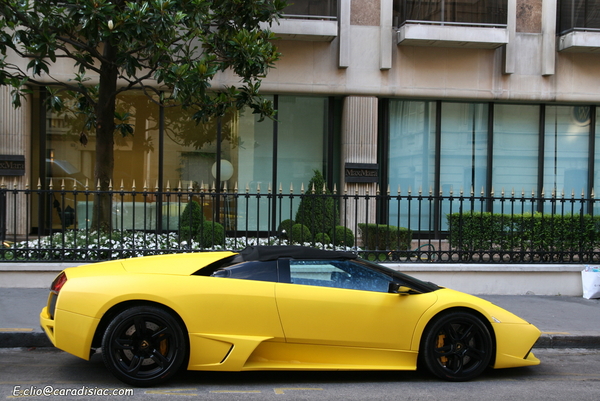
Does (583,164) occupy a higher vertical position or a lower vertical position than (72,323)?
higher

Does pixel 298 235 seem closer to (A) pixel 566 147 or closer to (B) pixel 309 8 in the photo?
(B) pixel 309 8

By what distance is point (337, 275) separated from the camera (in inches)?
219

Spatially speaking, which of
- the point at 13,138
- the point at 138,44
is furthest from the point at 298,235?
the point at 13,138

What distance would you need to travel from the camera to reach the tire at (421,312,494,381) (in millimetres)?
5496

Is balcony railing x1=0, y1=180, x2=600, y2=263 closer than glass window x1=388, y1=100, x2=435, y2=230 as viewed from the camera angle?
Yes

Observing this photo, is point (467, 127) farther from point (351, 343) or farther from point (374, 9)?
point (351, 343)

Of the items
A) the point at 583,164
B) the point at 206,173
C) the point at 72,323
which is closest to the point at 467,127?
the point at 583,164

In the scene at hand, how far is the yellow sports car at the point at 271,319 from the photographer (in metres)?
5.05

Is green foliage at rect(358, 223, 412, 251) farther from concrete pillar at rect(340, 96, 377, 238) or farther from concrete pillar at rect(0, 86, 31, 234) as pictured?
concrete pillar at rect(0, 86, 31, 234)

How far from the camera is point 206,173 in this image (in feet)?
45.4

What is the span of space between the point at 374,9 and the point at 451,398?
10.7 metres

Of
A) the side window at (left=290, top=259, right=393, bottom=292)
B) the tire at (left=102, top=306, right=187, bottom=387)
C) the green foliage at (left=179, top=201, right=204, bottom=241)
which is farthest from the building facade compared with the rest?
the tire at (left=102, top=306, right=187, bottom=387)

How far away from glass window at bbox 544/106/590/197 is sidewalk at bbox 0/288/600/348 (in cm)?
575

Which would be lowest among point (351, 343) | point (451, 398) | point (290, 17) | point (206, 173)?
point (451, 398)
